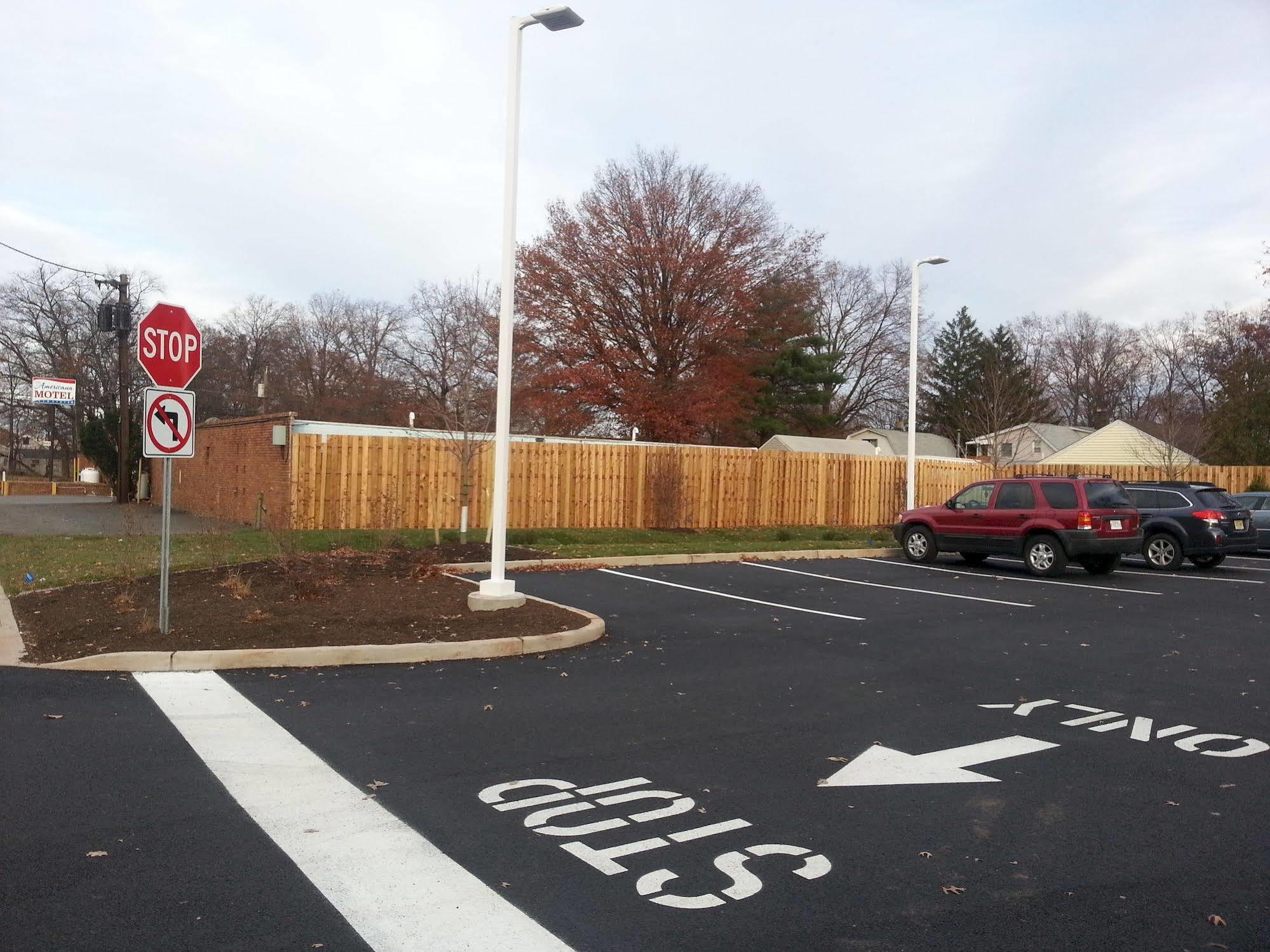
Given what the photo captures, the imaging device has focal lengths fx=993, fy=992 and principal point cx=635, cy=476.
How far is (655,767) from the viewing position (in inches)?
226

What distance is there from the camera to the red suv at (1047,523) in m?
16.4

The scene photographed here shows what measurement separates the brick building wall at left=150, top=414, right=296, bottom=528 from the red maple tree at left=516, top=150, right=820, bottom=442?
1171 cm

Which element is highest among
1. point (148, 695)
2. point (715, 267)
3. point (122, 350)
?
point (715, 267)

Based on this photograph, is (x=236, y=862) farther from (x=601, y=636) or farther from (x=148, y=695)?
(x=601, y=636)

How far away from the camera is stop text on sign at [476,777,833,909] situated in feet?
13.3

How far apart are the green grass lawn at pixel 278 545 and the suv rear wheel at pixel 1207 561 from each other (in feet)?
19.7

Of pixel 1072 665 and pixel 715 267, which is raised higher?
pixel 715 267

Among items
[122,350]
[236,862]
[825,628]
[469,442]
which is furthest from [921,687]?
[122,350]

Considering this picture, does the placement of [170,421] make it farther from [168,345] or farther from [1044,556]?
[1044,556]

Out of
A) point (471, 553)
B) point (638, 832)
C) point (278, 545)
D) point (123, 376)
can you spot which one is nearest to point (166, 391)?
point (278, 545)

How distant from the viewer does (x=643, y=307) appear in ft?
122

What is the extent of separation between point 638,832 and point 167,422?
6.09 m

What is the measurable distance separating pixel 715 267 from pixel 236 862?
34128mm

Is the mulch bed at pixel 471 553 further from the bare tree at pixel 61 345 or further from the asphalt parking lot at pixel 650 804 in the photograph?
the bare tree at pixel 61 345
